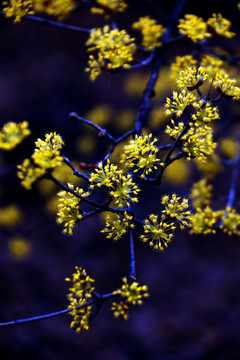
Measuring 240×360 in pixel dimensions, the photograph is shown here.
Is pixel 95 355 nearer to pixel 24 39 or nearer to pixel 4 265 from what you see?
pixel 4 265

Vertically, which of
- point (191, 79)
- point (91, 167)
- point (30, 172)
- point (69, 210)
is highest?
point (191, 79)

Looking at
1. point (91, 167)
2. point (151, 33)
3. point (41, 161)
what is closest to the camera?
point (41, 161)

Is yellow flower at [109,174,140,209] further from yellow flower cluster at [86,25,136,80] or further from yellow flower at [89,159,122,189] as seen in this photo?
yellow flower cluster at [86,25,136,80]

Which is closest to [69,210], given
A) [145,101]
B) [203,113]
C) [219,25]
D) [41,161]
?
[41,161]

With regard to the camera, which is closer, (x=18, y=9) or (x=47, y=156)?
(x=47, y=156)

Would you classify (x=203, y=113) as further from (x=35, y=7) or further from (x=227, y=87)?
(x=35, y=7)

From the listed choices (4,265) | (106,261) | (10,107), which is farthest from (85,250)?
(10,107)
